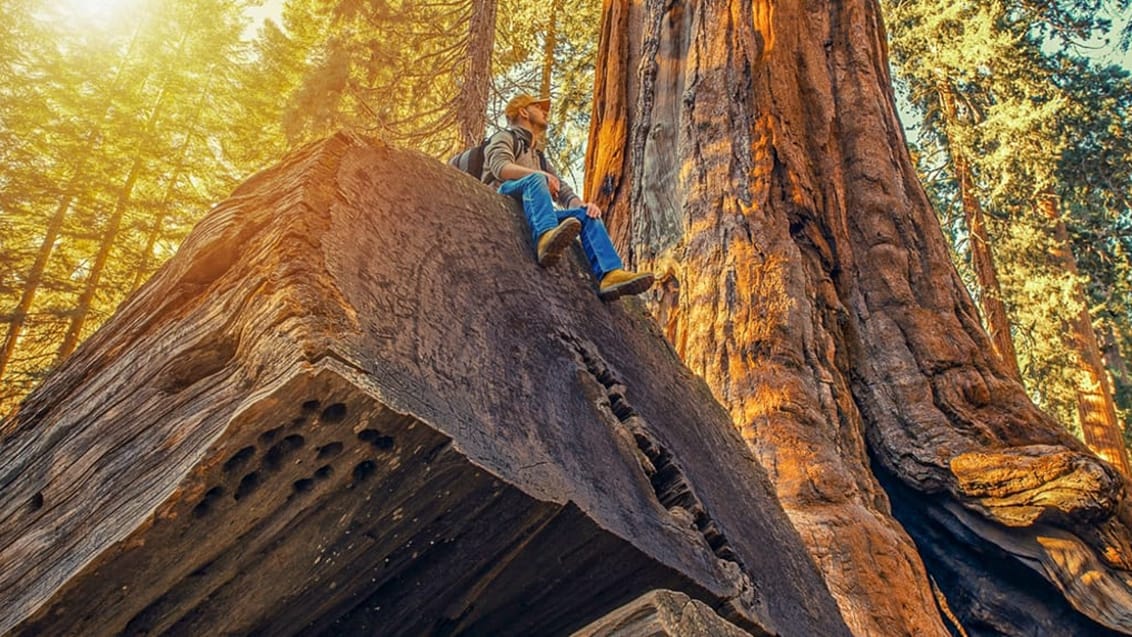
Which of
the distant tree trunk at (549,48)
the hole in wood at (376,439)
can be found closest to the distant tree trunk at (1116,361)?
the distant tree trunk at (549,48)

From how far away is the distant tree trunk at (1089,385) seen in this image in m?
10.7

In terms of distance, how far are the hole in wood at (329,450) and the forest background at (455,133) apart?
284 inches

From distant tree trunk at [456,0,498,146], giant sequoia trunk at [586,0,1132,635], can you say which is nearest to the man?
giant sequoia trunk at [586,0,1132,635]

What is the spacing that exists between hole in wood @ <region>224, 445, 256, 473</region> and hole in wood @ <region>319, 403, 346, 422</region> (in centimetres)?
12

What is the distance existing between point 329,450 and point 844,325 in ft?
10.9

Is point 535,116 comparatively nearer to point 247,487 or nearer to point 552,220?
point 552,220

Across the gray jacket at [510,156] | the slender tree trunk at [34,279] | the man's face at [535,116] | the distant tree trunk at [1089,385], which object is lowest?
Result: the distant tree trunk at [1089,385]

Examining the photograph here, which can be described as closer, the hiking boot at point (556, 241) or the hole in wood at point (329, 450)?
the hole in wood at point (329, 450)

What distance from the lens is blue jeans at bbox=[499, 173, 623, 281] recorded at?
2.57m

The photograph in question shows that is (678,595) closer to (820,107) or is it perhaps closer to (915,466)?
(915,466)

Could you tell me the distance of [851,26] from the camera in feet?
17.9

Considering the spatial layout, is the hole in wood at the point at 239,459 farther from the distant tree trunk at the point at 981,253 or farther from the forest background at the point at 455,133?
the distant tree trunk at the point at 981,253

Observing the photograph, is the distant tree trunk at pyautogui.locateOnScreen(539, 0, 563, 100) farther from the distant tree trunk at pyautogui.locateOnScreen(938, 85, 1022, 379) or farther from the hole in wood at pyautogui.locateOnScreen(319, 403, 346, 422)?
the hole in wood at pyautogui.locateOnScreen(319, 403, 346, 422)

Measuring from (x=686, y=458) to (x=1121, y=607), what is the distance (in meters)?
1.98
